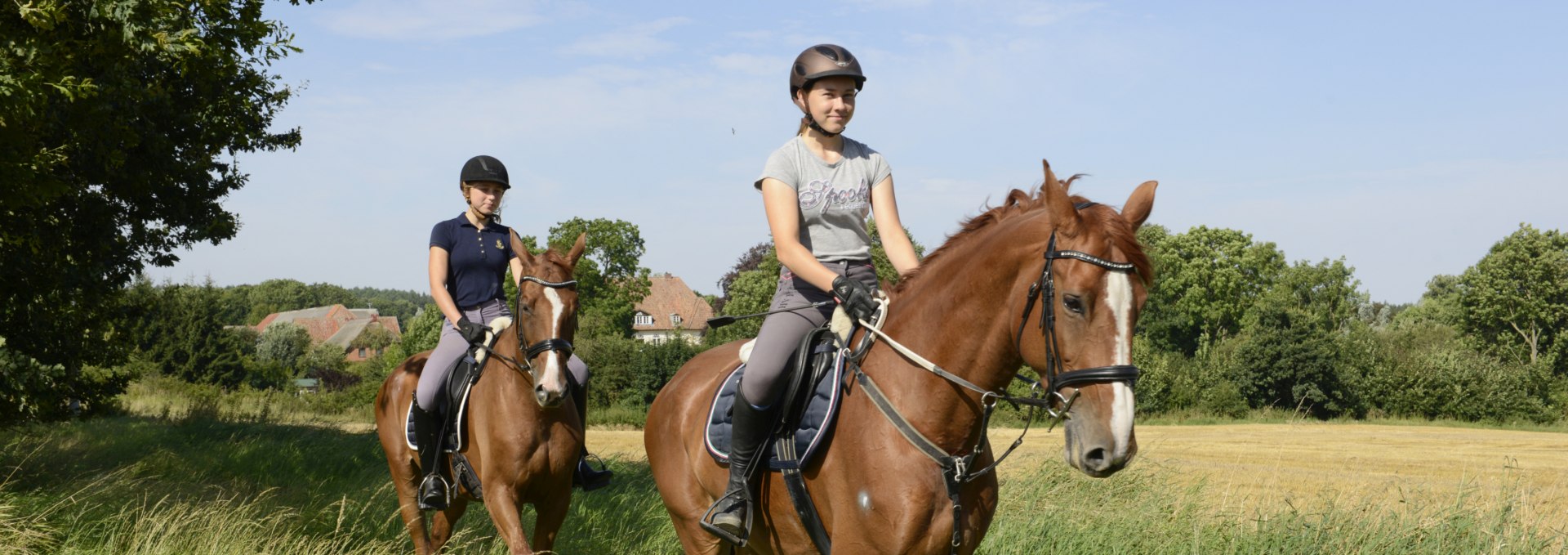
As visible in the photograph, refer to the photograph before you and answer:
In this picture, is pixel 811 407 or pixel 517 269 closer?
pixel 811 407

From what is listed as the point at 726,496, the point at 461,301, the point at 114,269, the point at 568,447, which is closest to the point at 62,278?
the point at 114,269

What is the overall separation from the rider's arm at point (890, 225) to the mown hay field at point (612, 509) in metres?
1.12

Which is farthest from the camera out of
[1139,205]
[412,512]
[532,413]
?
[412,512]

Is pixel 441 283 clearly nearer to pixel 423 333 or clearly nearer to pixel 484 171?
pixel 484 171

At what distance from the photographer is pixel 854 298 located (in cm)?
414

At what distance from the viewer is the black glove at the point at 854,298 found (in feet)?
13.6

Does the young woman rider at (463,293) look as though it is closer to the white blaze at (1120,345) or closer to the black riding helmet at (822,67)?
the black riding helmet at (822,67)

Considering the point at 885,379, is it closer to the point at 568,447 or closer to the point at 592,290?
the point at 568,447

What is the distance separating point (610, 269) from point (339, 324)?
258ft

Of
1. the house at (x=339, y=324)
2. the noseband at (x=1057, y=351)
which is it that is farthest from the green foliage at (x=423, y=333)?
the noseband at (x=1057, y=351)

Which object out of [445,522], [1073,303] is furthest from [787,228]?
[445,522]

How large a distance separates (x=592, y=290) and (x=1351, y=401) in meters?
40.8

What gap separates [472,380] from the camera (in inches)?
301

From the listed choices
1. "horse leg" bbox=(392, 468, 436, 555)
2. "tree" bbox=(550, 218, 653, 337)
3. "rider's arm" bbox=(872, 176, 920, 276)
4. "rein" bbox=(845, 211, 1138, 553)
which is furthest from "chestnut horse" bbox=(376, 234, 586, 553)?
"tree" bbox=(550, 218, 653, 337)
